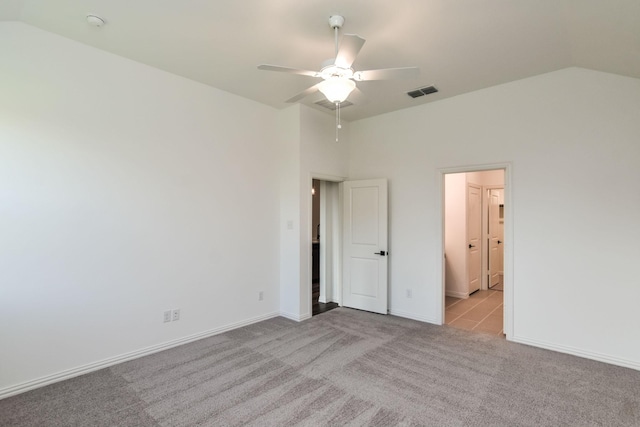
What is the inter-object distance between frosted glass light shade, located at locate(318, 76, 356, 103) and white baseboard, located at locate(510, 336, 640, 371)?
3422mm

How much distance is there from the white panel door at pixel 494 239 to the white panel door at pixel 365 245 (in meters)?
3.31

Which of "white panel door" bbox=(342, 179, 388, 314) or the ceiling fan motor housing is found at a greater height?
the ceiling fan motor housing

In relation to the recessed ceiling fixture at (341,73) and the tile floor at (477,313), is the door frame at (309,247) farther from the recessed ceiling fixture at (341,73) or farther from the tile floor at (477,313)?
the recessed ceiling fixture at (341,73)

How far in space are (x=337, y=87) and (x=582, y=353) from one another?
3696 mm

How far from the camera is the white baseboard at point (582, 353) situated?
314cm

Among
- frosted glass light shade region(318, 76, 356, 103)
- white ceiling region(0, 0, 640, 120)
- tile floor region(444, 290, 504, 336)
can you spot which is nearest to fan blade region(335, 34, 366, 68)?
frosted glass light shade region(318, 76, 356, 103)

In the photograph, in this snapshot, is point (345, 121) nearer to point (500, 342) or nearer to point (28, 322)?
point (500, 342)

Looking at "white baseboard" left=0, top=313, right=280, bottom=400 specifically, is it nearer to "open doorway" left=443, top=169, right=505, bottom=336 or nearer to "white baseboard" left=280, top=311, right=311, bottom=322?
"white baseboard" left=280, top=311, right=311, bottom=322

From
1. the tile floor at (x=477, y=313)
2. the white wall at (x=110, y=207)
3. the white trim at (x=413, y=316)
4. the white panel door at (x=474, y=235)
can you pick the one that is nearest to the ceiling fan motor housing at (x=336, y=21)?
the white wall at (x=110, y=207)

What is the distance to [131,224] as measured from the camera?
3332mm

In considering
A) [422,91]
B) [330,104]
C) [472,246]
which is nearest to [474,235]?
[472,246]

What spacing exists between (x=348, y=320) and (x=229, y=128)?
10.2 ft

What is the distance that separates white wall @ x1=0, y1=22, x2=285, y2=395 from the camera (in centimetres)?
271

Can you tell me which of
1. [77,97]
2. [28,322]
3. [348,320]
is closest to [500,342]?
[348,320]
